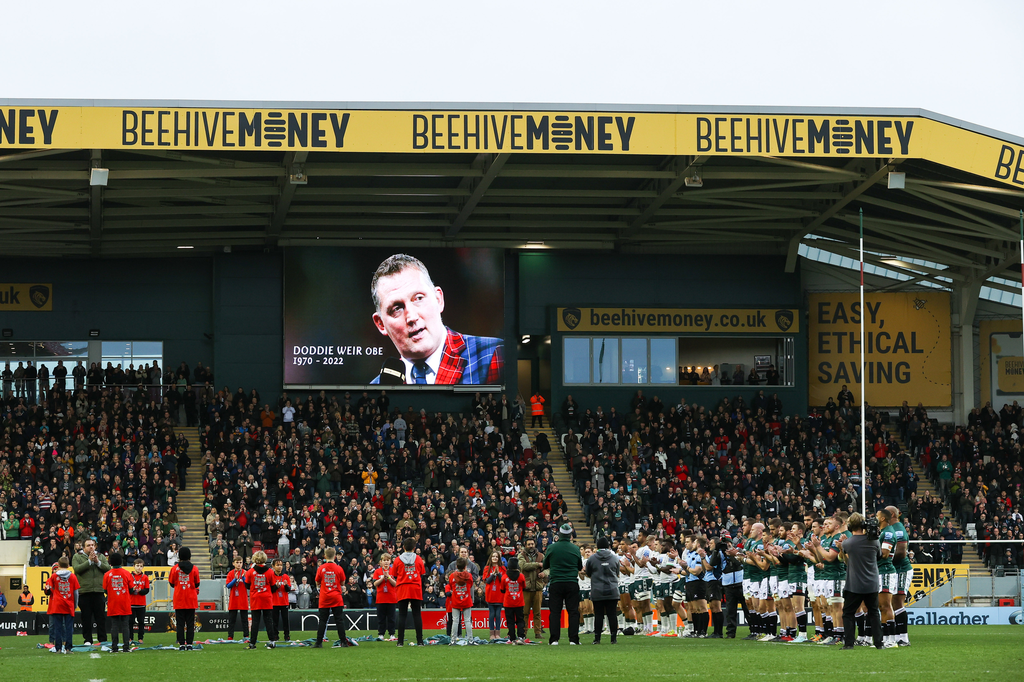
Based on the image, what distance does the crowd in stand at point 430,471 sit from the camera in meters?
31.1

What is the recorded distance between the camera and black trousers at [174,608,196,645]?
19.2 meters

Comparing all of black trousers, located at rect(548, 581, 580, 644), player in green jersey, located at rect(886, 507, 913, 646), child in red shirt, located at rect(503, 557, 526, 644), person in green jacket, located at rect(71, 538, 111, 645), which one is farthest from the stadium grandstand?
player in green jersey, located at rect(886, 507, 913, 646)

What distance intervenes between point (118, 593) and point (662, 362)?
25.8 m

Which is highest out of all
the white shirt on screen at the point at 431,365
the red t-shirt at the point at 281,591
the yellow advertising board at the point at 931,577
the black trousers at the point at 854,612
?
the white shirt on screen at the point at 431,365

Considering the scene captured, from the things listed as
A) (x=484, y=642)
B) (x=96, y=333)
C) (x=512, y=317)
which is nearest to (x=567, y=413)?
(x=512, y=317)

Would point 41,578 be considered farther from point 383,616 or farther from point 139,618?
point 383,616

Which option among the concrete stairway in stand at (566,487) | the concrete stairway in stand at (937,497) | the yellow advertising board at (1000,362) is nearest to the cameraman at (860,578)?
the concrete stairway in stand at (937,497)

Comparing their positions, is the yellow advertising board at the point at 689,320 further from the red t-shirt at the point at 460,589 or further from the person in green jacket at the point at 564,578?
the person in green jacket at the point at 564,578

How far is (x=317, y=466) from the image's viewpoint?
3506 cm

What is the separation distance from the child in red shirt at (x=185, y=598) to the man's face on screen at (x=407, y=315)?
20.4m

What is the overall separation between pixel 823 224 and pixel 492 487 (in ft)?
43.5

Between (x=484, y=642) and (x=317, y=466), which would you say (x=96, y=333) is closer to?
(x=317, y=466)

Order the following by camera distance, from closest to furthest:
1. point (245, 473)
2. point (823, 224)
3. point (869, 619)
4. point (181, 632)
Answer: point (869, 619) → point (181, 632) → point (245, 473) → point (823, 224)

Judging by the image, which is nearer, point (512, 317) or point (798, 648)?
point (798, 648)
